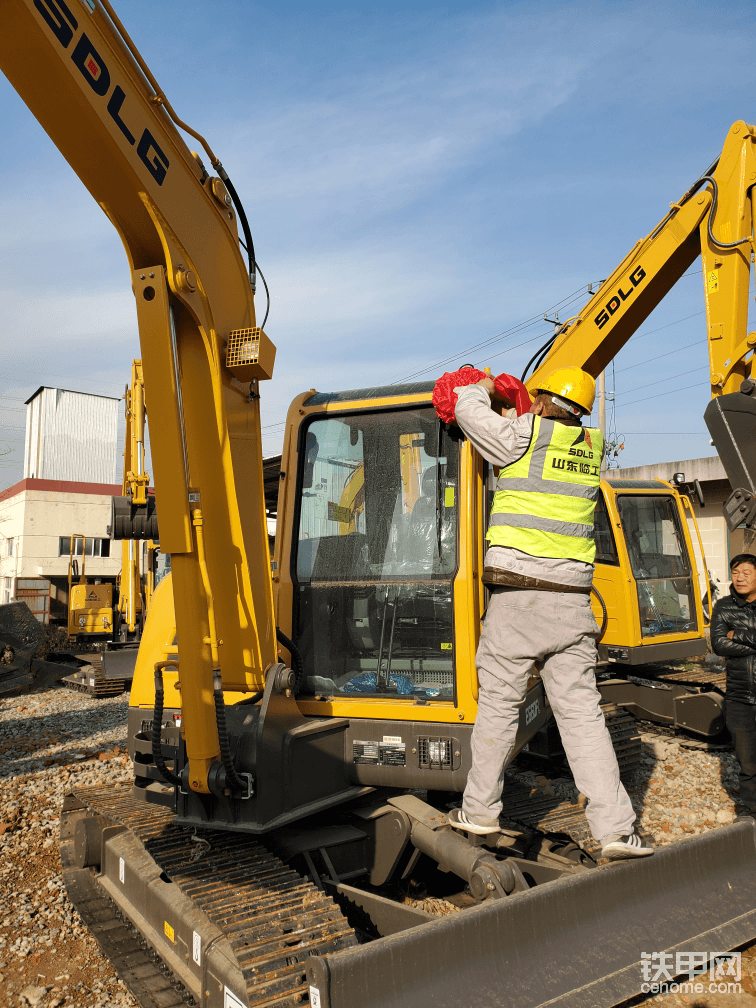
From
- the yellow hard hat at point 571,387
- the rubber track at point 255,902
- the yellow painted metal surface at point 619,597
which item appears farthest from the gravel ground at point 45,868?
the yellow painted metal surface at point 619,597

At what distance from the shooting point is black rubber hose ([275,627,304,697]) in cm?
360

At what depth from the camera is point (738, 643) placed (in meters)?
5.22

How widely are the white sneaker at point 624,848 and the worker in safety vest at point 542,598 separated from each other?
0.07 feet

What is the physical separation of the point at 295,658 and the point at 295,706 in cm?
32

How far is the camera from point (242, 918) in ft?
8.57

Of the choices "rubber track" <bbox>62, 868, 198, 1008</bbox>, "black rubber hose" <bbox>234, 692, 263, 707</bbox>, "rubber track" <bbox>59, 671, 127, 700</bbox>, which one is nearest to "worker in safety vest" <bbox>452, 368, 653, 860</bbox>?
"black rubber hose" <bbox>234, 692, 263, 707</bbox>

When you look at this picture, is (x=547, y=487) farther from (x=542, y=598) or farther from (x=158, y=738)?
(x=158, y=738)

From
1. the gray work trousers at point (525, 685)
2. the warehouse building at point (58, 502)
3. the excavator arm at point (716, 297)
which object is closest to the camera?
the gray work trousers at point (525, 685)

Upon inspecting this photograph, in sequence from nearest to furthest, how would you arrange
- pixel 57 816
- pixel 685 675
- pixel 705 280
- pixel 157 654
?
pixel 157 654 < pixel 705 280 < pixel 57 816 < pixel 685 675

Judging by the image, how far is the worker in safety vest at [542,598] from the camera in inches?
117

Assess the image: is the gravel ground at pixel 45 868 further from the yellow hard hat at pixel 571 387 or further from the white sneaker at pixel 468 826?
the yellow hard hat at pixel 571 387

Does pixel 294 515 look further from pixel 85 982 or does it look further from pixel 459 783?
pixel 85 982

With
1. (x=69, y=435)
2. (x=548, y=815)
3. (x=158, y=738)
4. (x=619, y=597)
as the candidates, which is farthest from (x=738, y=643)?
(x=69, y=435)

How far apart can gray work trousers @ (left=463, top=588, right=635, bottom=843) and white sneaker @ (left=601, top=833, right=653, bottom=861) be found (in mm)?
91
